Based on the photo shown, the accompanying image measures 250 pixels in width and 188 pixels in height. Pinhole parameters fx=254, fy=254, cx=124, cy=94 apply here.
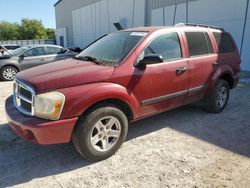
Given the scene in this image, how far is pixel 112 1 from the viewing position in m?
21.4

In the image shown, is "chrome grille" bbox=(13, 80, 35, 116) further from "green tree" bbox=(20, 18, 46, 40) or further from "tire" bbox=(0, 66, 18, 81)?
"green tree" bbox=(20, 18, 46, 40)

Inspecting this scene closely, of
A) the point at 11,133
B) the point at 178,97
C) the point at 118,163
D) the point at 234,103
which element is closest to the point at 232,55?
the point at 234,103

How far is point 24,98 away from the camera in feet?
11.1

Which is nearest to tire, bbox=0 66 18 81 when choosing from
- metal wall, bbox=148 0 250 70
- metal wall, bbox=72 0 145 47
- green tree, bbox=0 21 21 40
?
metal wall, bbox=148 0 250 70

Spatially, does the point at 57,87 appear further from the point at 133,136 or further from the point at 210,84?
the point at 210,84

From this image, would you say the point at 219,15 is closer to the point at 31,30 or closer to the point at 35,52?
the point at 35,52

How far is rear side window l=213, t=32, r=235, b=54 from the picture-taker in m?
5.27

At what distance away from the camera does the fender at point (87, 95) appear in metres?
3.11

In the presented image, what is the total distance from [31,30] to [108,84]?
66.1m

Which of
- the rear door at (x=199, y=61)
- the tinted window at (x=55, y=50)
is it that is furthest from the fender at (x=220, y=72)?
the tinted window at (x=55, y=50)

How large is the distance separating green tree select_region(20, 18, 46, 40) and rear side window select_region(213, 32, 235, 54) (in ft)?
206

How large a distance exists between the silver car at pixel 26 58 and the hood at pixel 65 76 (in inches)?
271

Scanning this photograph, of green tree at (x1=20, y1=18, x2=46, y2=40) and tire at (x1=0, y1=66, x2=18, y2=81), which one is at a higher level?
green tree at (x1=20, y1=18, x2=46, y2=40)

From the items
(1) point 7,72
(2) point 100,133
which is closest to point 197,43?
(2) point 100,133
